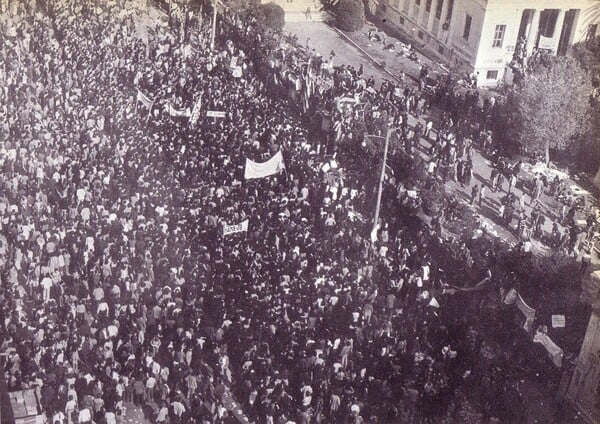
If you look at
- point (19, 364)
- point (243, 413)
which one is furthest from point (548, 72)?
point (19, 364)

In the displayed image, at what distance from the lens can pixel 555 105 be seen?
31.9 m

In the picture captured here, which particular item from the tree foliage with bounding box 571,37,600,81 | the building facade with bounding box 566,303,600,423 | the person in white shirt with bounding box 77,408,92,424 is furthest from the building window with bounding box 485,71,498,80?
the person in white shirt with bounding box 77,408,92,424

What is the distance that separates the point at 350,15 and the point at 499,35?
7.84 m

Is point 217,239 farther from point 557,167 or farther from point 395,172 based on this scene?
point 557,167

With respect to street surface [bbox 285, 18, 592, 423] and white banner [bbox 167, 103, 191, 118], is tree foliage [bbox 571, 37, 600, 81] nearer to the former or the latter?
street surface [bbox 285, 18, 592, 423]

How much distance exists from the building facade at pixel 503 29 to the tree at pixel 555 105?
5.77m

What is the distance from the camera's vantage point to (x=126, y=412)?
66.7ft

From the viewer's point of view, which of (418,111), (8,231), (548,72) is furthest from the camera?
(418,111)

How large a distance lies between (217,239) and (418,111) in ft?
47.8

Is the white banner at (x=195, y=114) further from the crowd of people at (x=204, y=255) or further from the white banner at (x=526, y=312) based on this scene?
the white banner at (x=526, y=312)

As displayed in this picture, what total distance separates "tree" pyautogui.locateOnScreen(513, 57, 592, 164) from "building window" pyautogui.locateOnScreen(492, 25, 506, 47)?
5.82 meters

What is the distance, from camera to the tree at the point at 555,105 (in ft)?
105

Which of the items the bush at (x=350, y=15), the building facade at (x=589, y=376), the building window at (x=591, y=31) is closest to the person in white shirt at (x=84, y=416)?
the building facade at (x=589, y=376)

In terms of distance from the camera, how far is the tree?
1256 inches
